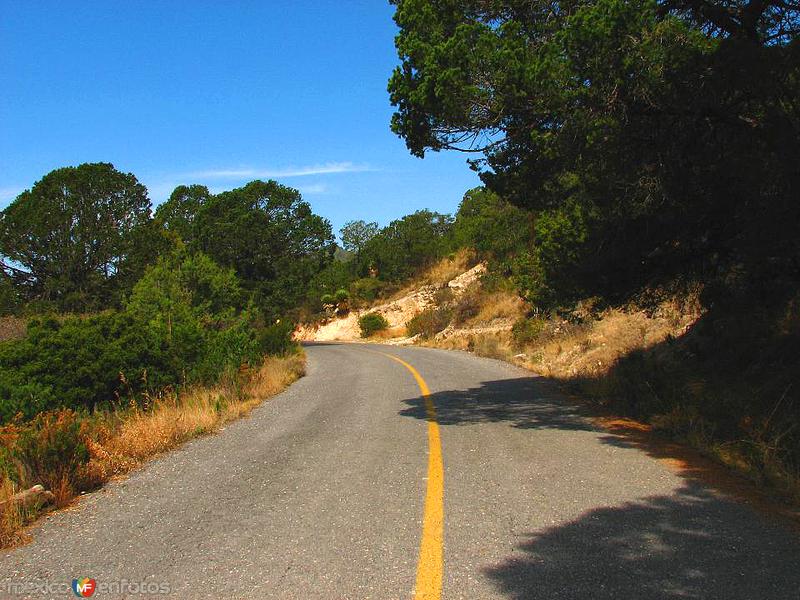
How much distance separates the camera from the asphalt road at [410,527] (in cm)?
387

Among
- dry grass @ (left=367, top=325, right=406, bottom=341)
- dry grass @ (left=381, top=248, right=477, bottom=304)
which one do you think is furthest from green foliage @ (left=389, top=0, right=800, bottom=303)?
dry grass @ (left=381, top=248, right=477, bottom=304)

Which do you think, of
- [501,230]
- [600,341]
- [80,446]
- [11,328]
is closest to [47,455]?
[80,446]

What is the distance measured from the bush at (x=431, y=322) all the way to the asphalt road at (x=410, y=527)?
36.0 metres

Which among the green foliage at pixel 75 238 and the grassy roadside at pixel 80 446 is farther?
the green foliage at pixel 75 238

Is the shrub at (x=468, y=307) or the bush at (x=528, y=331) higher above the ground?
the shrub at (x=468, y=307)

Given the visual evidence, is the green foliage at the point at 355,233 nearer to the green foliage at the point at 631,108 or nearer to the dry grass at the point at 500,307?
the dry grass at the point at 500,307

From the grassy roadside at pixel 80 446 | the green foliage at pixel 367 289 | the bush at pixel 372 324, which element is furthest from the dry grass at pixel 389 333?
the grassy roadside at pixel 80 446

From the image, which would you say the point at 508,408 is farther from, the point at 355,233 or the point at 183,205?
the point at 355,233

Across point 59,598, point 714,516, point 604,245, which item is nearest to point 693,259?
point 604,245

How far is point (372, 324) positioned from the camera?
184ft

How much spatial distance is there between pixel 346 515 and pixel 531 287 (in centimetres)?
2303

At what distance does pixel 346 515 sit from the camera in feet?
17.1

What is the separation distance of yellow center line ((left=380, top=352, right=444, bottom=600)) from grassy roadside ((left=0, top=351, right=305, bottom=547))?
3.36 metres

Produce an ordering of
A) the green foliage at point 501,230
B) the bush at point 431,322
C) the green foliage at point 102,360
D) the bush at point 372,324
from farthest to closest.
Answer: the bush at point 372,324 → the bush at point 431,322 → the green foliage at point 501,230 → the green foliage at point 102,360
